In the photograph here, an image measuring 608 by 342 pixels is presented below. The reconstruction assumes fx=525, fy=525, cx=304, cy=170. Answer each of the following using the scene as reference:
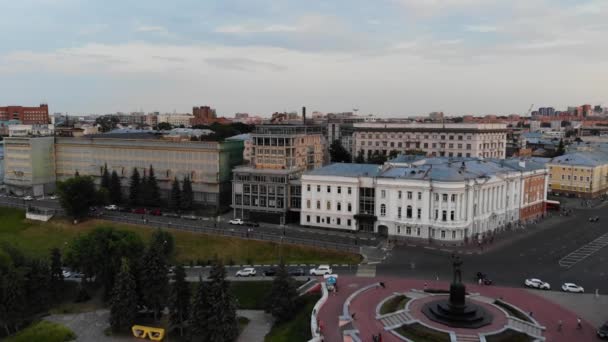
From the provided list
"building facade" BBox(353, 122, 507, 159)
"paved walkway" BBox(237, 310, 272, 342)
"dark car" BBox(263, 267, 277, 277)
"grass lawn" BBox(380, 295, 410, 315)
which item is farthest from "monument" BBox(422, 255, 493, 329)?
"building facade" BBox(353, 122, 507, 159)

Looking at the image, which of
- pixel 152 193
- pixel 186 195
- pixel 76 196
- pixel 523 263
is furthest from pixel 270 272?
pixel 76 196

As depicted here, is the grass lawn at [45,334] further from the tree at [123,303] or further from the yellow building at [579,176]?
the yellow building at [579,176]

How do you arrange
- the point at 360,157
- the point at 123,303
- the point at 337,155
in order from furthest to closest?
the point at 360,157
the point at 337,155
the point at 123,303

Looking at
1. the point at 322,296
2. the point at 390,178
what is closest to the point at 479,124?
the point at 390,178

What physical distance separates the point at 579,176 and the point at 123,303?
91.6 meters

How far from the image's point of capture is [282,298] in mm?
46031

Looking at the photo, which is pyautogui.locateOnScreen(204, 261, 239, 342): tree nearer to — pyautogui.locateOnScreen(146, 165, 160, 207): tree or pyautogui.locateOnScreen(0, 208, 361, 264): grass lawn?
pyautogui.locateOnScreen(0, 208, 361, 264): grass lawn

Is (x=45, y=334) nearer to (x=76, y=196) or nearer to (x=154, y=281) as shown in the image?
(x=154, y=281)

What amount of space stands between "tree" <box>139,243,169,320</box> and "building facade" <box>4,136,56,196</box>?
66.0 m

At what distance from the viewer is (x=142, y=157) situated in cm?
9550

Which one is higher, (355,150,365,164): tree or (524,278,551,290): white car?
(355,150,365,164): tree

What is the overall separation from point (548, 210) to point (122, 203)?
74.3m

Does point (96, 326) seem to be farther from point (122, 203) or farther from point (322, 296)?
point (122, 203)

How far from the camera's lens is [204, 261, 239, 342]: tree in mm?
42331
